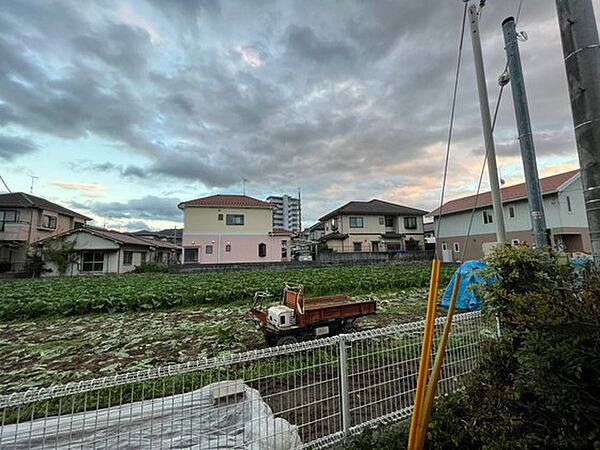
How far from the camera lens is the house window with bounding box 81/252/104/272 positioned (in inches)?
853

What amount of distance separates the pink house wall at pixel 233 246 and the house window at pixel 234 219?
1236mm

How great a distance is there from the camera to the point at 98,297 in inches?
368

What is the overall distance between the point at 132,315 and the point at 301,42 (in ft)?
31.6

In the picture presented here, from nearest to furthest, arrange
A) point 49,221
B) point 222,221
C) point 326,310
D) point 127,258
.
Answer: point 326,310
point 127,258
point 49,221
point 222,221

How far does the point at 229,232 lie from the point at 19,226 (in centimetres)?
1643

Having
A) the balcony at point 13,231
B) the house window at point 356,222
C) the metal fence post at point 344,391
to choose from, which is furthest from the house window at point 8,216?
the metal fence post at point 344,391

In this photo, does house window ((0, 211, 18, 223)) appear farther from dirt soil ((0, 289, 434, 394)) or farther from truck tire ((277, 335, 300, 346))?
truck tire ((277, 335, 300, 346))

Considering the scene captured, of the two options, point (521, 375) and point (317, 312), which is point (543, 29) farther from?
point (317, 312)

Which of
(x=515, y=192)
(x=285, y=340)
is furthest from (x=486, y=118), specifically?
(x=515, y=192)

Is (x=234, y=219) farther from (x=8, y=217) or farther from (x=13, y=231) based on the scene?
(x=8, y=217)

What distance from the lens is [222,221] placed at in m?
26.6

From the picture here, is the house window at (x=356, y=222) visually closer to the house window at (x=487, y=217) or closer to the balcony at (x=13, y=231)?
the house window at (x=487, y=217)

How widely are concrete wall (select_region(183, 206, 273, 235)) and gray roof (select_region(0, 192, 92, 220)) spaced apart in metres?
12.1

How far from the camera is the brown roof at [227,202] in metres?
26.0
